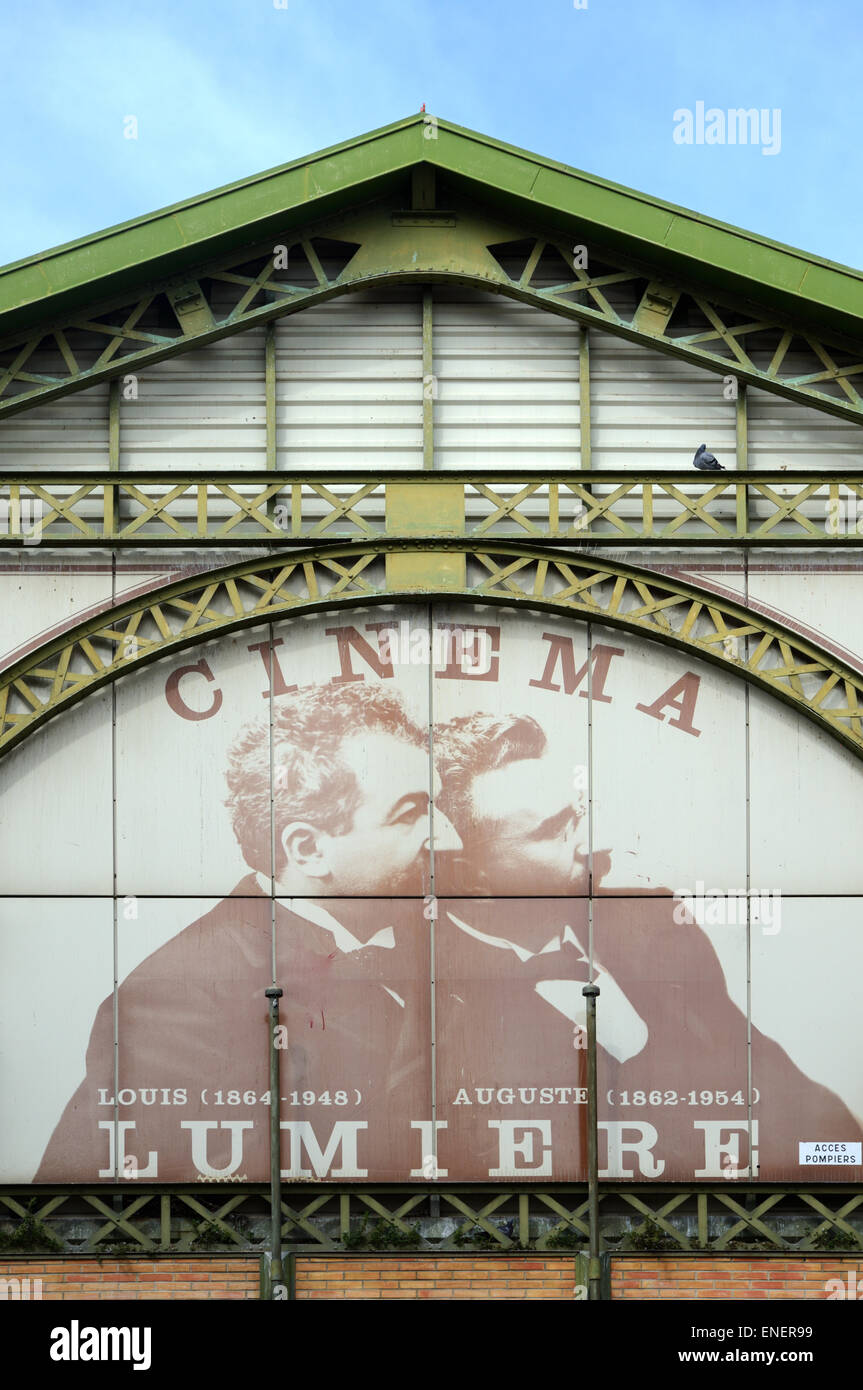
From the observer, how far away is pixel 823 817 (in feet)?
43.2

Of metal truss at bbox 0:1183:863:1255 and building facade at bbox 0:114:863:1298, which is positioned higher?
building facade at bbox 0:114:863:1298

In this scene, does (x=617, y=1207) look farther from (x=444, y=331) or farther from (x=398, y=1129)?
(x=444, y=331)

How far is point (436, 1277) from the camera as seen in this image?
41.4ft

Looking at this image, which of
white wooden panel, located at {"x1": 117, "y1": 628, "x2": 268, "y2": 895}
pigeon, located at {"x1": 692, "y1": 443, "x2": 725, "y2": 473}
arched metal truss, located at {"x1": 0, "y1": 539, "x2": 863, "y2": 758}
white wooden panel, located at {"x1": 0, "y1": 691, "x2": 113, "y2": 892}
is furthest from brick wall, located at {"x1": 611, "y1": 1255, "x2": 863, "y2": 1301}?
pigeon, located at {"x1": 692, "y1": 443, "x2": 725, "y2": 473}

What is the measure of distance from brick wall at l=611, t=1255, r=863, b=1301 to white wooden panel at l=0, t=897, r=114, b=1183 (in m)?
5.43

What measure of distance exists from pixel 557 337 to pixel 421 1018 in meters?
7.30

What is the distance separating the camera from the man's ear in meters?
13.1

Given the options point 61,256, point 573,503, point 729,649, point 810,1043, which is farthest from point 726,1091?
point 61,256

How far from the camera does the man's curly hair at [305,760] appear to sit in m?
13.1

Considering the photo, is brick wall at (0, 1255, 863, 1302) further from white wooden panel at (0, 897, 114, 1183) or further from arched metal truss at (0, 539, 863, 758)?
arched metal truss at (0, 539, 863, 758)

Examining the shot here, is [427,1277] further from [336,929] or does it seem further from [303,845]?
[303,845]

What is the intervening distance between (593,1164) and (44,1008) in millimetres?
5679

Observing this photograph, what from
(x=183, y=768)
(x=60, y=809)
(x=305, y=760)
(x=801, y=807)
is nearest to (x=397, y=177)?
(x=305, y=760)

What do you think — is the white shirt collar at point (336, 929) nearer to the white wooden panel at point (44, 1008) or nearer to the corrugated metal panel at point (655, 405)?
the white wooden panel at point (44, 1008)
